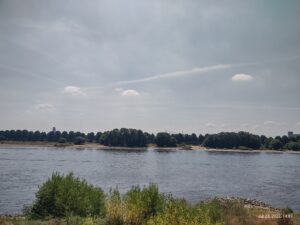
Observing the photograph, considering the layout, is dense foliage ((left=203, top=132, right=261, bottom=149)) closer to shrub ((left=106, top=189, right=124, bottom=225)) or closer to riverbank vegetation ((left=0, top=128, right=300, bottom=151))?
riverbank vegetation ((left=0, top=128, right=300, bottom=151))

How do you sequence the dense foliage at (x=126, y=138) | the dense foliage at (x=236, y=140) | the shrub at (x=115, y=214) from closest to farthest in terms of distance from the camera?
the shrub at (x=115, y=214)
the dense foliage at (x=126, y=138)
the dense foliage at (x=236, y=140)

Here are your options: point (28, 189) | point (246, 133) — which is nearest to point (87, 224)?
point (28, 189)

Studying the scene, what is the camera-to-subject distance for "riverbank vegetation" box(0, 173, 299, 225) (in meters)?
14.8

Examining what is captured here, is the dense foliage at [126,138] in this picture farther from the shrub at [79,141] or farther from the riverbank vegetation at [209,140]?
the shrub at [79,141]

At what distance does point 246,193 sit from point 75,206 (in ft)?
120

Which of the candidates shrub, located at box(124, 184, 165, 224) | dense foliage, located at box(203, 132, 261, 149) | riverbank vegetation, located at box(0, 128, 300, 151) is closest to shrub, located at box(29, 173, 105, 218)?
shrub, located at box(124, 184, 165, 224)

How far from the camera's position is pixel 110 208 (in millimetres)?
15172

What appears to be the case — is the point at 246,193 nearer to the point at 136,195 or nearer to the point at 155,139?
the point at 136,195

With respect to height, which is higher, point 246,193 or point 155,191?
point 155,191

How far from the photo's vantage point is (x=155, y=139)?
18438 cm

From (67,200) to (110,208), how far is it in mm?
4106

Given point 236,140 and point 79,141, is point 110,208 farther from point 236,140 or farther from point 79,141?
point 79,141

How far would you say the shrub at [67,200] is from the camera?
1802cm

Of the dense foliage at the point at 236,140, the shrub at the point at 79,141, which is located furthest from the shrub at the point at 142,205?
the shrub at the point at 79,141
